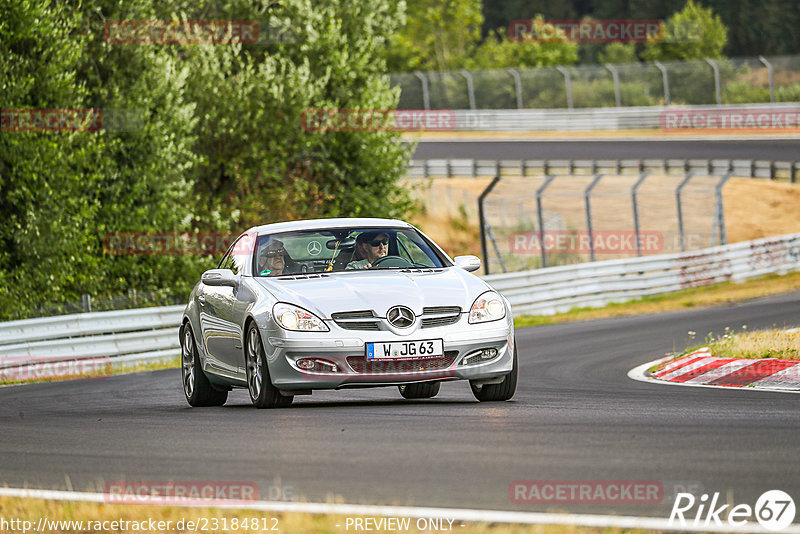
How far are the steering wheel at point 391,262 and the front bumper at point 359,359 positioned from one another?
110cm

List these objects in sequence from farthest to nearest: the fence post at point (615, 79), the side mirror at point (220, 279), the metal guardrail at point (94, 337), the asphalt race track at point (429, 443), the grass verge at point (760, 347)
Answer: the fence post at point (615, 79)
the metal guardrail at point (94, 337)
the grass verge at point (760, 347)
the side mirror at point (220, 279)
the asphalt race track at point (429, 443)

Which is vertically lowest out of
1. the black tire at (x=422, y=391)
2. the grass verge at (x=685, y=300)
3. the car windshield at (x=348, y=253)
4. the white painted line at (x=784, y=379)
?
the grass verge at (x=685, y=300)

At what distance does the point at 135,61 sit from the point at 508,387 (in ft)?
59.7

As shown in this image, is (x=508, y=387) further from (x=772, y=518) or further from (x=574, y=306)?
(x=574, y=306)

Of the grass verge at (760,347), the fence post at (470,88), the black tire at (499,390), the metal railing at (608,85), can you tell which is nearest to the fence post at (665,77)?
the metal railing at (608,85)

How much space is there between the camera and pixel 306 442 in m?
7.66

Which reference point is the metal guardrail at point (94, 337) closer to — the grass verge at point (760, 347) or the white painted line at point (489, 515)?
the grass verge at point (760, 347)

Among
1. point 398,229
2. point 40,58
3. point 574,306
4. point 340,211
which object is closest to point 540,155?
point 340,211

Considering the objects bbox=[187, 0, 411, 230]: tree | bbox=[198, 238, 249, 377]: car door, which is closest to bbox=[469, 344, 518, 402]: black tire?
bbox=[198, 238, 249, 377]: car door

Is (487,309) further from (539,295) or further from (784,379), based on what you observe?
(539,295)

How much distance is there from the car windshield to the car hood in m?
0.32

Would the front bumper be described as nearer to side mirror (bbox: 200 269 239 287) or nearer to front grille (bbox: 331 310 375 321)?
front grille (bbox: 331 310 375 321)

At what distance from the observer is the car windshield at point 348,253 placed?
1042cm

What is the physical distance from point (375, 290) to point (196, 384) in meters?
2.46
